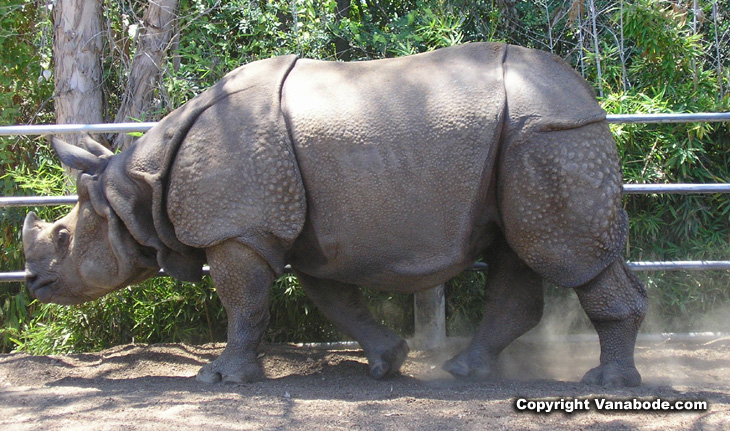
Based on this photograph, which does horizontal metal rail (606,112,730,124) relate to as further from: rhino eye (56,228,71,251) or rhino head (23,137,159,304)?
rhino eye (56,228,71,251)

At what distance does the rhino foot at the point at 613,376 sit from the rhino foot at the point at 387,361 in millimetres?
1128

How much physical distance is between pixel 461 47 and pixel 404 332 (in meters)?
2.30

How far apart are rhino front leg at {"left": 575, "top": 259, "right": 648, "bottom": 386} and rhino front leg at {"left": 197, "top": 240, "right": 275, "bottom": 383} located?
1.78 meters

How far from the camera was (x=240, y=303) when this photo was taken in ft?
14.6

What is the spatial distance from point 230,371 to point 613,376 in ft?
7.04

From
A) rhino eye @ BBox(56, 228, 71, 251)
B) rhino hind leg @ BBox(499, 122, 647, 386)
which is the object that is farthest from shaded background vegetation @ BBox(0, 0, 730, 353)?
rhino hind leg @ BBox(499, 122, 647, 386)

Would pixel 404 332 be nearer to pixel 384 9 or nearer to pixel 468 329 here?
pixel 468 329

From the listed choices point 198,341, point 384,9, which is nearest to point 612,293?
point 198,341

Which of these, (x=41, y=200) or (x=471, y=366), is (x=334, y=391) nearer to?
(x=471, y=366)

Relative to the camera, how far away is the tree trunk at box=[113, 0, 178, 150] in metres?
6.37

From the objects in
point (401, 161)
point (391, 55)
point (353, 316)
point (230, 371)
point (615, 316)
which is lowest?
point (230, 371)

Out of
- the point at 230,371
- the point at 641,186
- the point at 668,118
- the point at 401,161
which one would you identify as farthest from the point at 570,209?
the point at 230,371

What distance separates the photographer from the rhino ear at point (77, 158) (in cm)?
466

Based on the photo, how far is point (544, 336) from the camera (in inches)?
226
